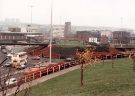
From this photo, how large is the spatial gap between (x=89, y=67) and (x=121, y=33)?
12713cm

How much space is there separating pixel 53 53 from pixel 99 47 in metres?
11.0

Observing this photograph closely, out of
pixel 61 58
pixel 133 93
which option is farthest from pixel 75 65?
pixel 133 93

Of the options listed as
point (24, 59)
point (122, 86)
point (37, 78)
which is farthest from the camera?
point (24, 59)

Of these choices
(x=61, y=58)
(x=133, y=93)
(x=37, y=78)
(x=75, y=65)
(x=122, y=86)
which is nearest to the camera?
(x=133, y=93)

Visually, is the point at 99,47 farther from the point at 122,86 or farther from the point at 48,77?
the point at 122,86

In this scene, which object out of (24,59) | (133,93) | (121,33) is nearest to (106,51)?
(24,59)

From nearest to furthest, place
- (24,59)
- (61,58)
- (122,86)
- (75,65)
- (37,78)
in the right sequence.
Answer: (122,86)
(37,78)
(75,65)
(24,59)
(61,58)

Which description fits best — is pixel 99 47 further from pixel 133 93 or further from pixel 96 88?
pixel 133 93

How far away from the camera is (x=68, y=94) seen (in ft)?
106

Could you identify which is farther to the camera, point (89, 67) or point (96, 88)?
point (89, 67)

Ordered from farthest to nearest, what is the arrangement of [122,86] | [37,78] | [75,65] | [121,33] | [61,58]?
[121,33]
[61,58]
[75,65]
[37,78]
[122,86]

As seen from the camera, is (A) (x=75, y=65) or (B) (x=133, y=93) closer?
(B) (x=133, y=93)

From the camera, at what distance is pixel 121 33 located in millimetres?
180125

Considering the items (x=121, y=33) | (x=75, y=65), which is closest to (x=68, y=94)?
(x=75, y=65)
